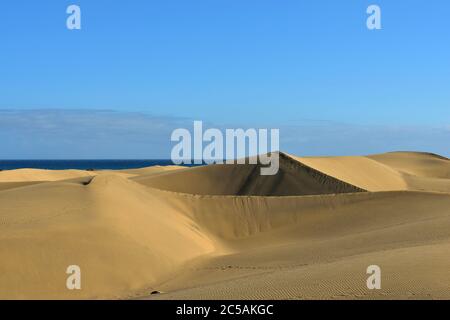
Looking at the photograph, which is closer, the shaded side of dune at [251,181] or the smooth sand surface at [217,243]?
the smooth sand surface at [217,243]

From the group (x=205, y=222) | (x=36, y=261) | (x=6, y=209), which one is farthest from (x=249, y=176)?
(x=36, y=261)

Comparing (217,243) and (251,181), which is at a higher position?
(251,181)

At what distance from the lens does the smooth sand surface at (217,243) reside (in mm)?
9000

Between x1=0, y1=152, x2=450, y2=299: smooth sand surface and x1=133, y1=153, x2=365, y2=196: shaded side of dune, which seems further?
x1=133, y1=153, x2=365, y2=196: shaded side of dune

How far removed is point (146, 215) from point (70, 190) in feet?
11.1

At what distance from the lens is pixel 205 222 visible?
2111 cm

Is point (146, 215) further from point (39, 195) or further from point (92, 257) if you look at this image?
point (92, 257)

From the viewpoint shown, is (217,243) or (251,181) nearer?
(217,243)

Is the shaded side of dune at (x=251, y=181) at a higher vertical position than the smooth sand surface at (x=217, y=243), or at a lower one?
higher

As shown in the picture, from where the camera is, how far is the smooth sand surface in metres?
9.00

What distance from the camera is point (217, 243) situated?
19125 mm

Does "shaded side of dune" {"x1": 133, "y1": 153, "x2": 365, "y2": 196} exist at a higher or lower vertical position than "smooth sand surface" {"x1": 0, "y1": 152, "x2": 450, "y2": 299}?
higher

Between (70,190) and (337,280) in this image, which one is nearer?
(337,280)
